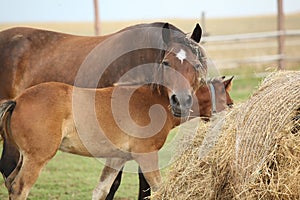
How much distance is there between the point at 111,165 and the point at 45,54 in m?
1.72

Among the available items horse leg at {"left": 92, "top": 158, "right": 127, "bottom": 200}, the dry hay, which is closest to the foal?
horse leg at {"left": 92, "top": 158, "right": 127, "bottom": 200}

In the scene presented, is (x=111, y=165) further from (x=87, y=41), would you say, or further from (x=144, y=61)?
(x=87, y=41)

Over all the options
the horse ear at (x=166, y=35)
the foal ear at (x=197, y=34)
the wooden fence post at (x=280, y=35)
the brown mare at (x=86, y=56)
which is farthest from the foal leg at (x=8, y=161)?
the wooden fence post at (x=280, y=35)

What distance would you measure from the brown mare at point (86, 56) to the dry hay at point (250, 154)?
526mm

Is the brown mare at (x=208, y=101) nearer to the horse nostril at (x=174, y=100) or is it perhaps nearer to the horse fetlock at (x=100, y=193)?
the horse fetlock at (x=100, y=193)

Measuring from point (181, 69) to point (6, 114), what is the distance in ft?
4.87

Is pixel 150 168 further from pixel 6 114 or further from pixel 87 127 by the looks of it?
pixel 6 114

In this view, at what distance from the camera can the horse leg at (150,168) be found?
16.2 ft

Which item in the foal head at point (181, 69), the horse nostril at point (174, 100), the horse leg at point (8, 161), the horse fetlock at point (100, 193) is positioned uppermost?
the foal head at point (181, 69)

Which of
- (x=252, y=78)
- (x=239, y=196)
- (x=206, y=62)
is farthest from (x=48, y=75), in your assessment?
(x=252, y=78)

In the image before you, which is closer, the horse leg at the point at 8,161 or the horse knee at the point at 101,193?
the horse knee at the point at 101,193

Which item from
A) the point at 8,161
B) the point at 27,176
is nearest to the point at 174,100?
the point at 27,176

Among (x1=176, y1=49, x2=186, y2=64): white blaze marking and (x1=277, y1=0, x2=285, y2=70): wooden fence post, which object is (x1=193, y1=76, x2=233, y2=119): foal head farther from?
(x1=277, y1=0, x2=285, y2=70): wooden fence post

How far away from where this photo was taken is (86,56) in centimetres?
604
